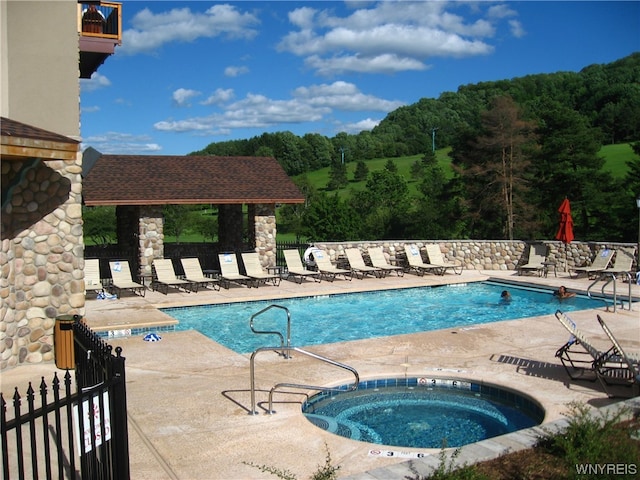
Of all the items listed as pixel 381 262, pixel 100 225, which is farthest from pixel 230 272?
pixel 100 225

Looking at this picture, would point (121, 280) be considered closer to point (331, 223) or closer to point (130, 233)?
point (130, 233)

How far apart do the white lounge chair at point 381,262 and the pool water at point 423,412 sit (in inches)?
396

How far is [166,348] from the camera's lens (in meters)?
9.69

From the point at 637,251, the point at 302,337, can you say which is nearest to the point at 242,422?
the point at 302,337

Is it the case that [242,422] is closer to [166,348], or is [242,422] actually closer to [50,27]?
[166,348]

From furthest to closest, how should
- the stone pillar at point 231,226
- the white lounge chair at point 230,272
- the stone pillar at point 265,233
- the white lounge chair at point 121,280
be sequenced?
the stone pillar at point 231,226 → the stone pillar at point 265,233 → the white lounge chair at point 230,272 → the white lounge chair at point 121,280

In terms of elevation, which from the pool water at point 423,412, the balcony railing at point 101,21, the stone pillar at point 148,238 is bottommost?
the pool water at point 423,412

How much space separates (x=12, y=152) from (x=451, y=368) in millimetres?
5964

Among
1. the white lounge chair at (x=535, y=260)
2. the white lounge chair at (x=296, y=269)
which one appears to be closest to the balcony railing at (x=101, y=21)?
the white lounge chair at (x=296, y=269)

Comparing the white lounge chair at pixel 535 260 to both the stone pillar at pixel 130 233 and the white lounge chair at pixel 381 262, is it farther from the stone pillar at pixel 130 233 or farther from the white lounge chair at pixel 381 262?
the stone pillar at pixel 130 233

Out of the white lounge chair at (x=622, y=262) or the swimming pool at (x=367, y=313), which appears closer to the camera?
the swimming pool at (x=367, y=313)

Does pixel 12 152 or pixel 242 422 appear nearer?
pixel 242 422

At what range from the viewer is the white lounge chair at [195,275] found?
15.7 m

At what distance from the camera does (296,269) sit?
1739 centimetres
